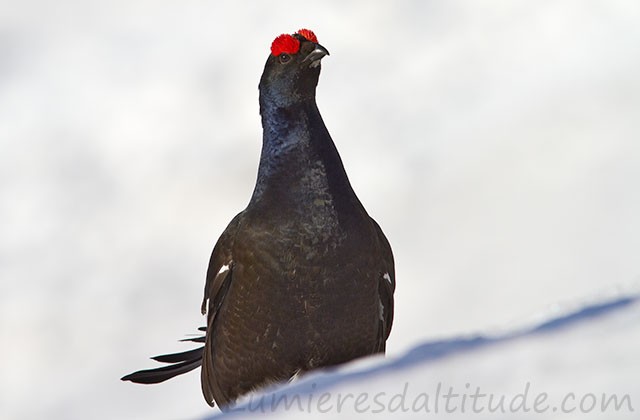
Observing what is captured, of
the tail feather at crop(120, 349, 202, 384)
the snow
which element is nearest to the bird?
the tail feather at crop(120, 349, 202, 384)

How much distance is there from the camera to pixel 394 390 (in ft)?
5.30

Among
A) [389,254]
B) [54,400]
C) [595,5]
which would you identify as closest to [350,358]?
[389,254]

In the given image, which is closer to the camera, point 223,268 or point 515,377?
point 515,377

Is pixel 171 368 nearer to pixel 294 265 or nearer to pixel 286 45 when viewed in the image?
pixel 294 265

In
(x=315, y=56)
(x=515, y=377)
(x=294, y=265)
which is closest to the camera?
(x=515, y=377)

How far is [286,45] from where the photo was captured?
341cm

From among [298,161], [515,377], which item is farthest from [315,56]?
[515,377]

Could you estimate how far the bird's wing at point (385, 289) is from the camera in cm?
333

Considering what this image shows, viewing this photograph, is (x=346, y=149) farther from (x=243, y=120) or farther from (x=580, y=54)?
(x=580, y=54)

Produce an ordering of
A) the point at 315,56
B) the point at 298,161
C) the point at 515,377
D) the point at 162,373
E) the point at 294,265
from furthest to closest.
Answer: the point at 162,373, the point at 315,56, the point at 298,161, the point at 294,265, the point at 515,377

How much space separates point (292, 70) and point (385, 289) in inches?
27.0

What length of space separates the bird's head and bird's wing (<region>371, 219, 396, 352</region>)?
43 centimetres

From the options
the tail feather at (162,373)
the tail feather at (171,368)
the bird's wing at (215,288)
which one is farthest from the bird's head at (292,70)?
the tail feather at (162,373)

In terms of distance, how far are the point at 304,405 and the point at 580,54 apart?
238 inches
